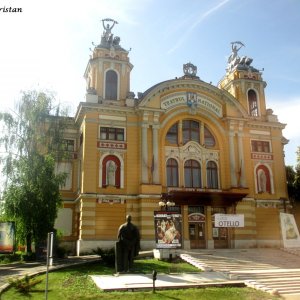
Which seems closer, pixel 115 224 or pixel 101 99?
pixel 115 224

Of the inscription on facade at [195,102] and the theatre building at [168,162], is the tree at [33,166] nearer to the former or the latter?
the theatre building at [168,162]

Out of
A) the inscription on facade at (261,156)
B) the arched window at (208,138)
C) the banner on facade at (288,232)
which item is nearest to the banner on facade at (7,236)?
the arched window at (208,138)

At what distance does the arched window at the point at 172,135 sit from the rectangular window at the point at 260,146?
284 inches

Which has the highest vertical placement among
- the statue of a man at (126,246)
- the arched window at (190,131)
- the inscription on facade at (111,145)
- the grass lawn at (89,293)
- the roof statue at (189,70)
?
the roof statue at (189,70)

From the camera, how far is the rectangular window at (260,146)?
35.3m

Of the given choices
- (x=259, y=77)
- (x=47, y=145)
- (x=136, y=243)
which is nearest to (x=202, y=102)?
(x=259, y=77)

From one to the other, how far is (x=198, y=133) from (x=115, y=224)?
10.9m

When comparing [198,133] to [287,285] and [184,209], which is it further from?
[287,285]

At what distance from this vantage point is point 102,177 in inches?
1206

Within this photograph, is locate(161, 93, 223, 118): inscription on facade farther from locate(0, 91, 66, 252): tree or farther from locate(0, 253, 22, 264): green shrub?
locate(0, 253, 22, 264): green shrub

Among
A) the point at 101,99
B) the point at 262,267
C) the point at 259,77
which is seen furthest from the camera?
the point at 259,77

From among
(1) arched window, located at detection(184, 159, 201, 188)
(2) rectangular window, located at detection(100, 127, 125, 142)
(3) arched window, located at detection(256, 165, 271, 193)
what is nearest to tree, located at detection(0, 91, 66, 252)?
(2) rectangular window, located at detection(100, 127, 125, 142)

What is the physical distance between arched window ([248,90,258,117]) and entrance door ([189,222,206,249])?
12446 mm

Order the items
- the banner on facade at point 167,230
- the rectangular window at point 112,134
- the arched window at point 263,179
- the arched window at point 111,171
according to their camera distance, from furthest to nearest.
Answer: the arched window at point 263,179 < the rectangular window at point 112,134 < the arched window at point 111,171 < the banner on facade at point 167,230
